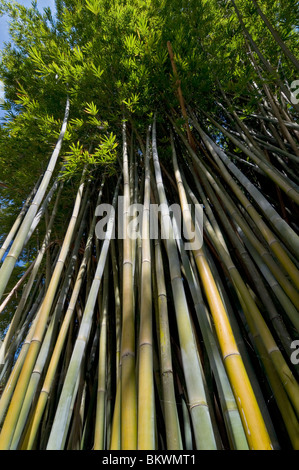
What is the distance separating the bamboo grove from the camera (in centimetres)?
73

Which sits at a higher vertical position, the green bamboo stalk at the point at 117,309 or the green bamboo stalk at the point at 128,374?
the green bamboo stalk at the point at 117,309

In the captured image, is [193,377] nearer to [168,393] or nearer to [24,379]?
[168,393]

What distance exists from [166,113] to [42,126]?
2.65 feet

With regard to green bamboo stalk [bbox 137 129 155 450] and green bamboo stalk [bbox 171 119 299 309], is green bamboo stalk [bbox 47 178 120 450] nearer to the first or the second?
green bamboo stalk [bbox 137 129 155 450]

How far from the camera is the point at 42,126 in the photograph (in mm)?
1560

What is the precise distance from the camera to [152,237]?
1241mm

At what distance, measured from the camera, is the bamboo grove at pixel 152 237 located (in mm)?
734

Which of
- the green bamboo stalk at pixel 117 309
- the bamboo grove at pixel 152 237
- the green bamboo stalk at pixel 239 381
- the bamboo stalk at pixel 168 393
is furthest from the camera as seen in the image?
the green bamboo stalk at pixel 117 309

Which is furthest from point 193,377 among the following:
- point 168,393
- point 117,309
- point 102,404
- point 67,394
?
point 117,309

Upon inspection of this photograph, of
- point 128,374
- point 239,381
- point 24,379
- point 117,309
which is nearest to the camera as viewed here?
point 239,381

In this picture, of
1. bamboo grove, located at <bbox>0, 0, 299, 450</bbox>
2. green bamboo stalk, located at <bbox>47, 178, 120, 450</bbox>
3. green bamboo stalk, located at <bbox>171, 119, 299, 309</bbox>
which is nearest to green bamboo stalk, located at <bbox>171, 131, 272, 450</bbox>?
bamboo grove, located at <bbox>0, 0, 299, 450</bbox>

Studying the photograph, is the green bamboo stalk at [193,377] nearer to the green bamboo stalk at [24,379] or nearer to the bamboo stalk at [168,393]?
the bamboo stalk at [168,393]

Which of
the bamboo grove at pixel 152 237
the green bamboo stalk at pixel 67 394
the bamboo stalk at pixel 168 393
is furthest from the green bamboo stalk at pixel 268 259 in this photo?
the green bamboo stalk at pixel 67 394
